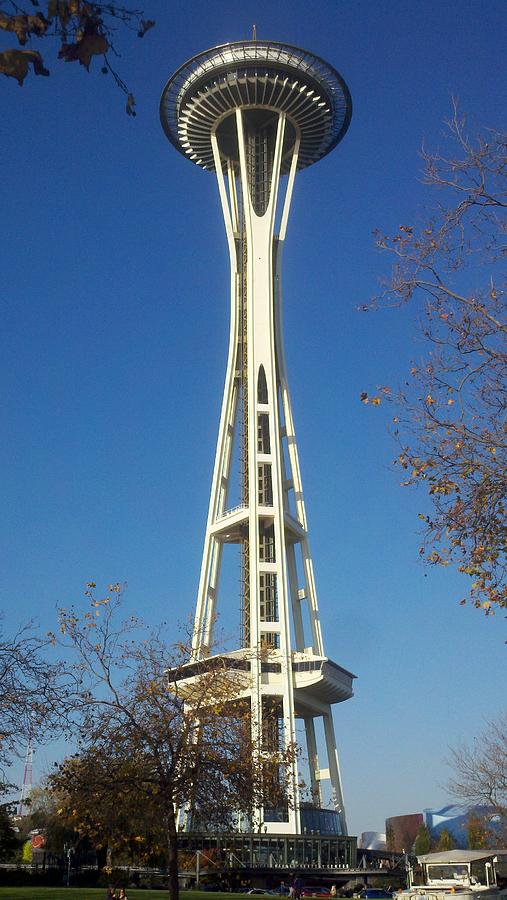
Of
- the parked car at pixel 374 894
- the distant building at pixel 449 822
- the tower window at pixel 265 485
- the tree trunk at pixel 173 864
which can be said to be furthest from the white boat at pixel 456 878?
the distant building at pixel 449 822

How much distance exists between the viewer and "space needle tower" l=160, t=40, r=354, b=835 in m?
67.7

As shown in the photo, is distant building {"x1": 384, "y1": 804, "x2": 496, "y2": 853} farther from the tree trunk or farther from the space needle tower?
the tree trunk

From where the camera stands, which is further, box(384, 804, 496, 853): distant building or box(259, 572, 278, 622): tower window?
box(384, 804, 496, 853): distant building

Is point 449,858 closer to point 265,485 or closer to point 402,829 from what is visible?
point 265,485

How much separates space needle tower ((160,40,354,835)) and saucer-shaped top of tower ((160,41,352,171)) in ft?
0.28

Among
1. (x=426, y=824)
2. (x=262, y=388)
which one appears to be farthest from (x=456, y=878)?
(x=426, y=824)

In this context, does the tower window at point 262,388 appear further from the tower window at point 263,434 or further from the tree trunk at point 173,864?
the tree trunk at point 173,864

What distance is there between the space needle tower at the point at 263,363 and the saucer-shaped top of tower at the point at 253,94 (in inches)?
3.3

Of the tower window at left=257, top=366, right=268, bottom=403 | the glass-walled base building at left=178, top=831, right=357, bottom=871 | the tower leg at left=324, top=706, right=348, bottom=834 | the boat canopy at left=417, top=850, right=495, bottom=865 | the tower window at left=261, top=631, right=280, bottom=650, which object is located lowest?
the boat canopy at left=417, top=850, right=495, bottom=865

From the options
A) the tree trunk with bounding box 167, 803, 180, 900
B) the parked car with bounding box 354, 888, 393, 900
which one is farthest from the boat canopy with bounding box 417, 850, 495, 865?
the parked car with bounding box 354, 888, 393, 900

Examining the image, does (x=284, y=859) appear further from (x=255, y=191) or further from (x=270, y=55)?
(x=270, y=55)

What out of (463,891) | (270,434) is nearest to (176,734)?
(463,891)

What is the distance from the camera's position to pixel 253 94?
74.7m

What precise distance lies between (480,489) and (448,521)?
63 cm
